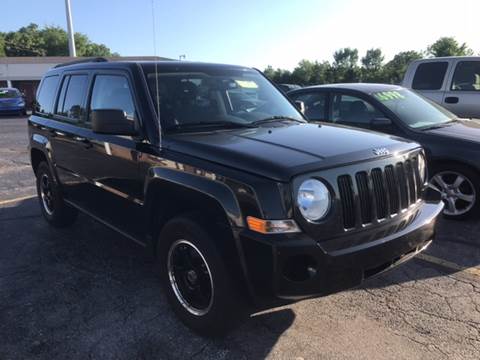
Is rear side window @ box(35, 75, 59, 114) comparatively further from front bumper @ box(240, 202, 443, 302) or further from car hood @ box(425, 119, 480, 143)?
car hood @ box(425, 119, 480, 143)

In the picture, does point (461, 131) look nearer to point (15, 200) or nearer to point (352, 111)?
point (352, 111)

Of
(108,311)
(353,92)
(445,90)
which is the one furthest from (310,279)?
(445,90)

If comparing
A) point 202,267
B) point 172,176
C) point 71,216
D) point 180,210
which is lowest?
point 71,216

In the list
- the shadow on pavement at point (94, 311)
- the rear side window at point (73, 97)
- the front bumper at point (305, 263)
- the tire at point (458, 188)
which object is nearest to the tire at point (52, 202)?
the shadow on pavement at point (94, 311)

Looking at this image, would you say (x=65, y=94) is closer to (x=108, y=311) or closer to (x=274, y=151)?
(x=108, y=311)

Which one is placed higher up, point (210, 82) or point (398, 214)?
point (210, 82)

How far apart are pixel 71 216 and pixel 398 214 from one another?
398cm

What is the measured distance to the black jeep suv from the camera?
8.57 feet

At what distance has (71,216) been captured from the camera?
18.0 ft

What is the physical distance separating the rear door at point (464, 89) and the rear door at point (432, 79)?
0.39 feet

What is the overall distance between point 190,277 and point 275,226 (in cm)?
97

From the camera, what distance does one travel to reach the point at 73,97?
15.6ft

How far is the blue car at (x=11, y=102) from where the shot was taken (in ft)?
81.5

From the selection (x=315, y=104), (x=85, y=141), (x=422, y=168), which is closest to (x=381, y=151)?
(x=422, y=168)
